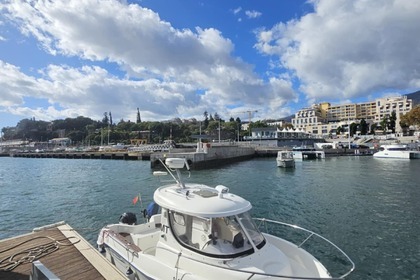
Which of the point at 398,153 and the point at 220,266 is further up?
the point at 220,266

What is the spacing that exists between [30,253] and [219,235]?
5280 mm

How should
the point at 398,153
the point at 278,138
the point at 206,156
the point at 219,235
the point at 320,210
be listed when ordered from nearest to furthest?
the point at 219,235
the point at 320,210
the point at 206,156
the point at 398,153
the point at 278,138

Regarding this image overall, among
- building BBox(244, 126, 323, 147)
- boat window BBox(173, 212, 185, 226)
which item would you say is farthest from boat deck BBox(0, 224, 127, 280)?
building BBox(244, 126, 323, 147)

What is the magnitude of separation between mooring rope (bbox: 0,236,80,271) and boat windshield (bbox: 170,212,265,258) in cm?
378

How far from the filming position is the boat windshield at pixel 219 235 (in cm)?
600

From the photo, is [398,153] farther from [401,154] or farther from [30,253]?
[30,253]

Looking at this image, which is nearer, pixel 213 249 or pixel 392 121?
pixel 213 249

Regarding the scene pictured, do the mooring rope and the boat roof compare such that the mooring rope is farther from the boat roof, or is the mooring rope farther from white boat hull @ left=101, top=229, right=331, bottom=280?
the boat roof

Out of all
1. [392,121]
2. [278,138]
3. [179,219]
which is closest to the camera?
[179,219]

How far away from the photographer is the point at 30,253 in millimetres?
7238

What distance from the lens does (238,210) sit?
6367mm

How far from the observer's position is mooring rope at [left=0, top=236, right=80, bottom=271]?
6.58m

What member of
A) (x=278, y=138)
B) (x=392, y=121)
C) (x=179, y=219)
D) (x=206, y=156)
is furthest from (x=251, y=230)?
(x=392, y=121)

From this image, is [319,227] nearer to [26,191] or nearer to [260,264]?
[260,264]
